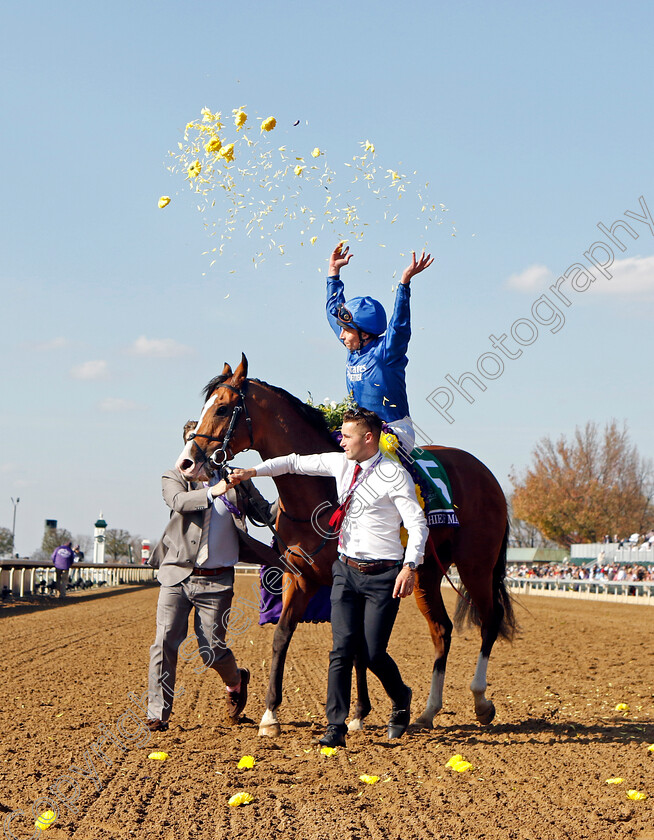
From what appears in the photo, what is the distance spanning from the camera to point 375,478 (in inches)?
205

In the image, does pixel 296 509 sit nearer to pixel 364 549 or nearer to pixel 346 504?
pixel 346 504

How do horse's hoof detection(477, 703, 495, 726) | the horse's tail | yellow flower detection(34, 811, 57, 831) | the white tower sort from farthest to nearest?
1. the white tower
2. the horse's tail
3. horse's hoof detection(477, 703, 495, 726)
4. yellow flower detection(34, 811, 57, 831)

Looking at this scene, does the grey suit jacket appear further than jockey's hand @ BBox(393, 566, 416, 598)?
Yes

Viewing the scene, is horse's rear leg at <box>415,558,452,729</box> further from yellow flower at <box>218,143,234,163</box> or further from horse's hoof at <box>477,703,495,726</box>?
yellow flower at <box>218,143,234,163</box>

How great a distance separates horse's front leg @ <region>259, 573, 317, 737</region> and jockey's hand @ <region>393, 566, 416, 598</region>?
1143 millimetres

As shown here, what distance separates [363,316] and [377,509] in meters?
1.41

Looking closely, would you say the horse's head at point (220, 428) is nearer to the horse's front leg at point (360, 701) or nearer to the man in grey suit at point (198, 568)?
the man in grey suit at point (198, 568)

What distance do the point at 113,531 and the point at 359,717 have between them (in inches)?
3458

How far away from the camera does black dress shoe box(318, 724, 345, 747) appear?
5.09m

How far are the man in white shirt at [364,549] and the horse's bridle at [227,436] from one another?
11.8 inches

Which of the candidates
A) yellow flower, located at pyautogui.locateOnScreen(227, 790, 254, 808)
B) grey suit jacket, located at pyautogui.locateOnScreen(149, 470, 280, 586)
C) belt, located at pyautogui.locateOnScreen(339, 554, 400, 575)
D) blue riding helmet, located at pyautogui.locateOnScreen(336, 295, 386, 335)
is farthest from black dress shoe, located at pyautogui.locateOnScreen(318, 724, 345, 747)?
blue riding helmet, located at pyautogui.locateOnScreen(336, 295, 386, 335)

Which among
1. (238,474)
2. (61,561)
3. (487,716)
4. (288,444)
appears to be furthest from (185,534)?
(61,561)

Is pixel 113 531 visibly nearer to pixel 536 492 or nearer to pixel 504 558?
pixel 536 492

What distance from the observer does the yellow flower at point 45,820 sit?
373 centimetres
